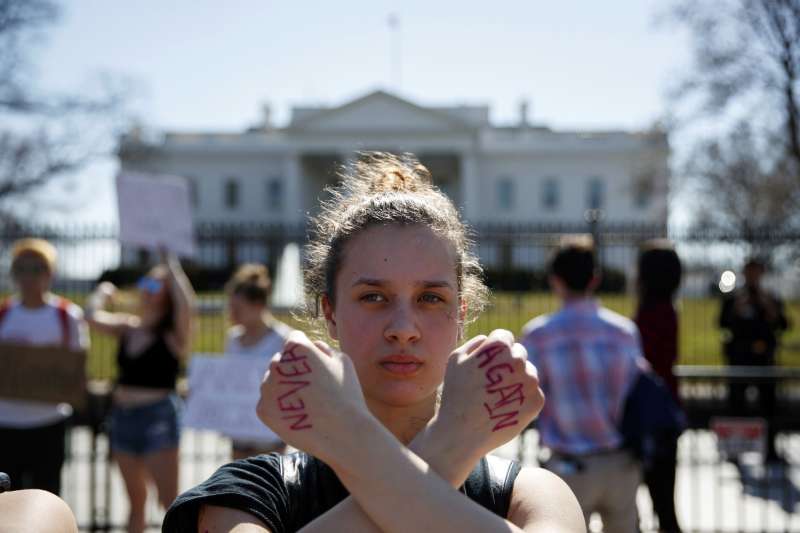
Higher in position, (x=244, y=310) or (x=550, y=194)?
(x=550, y=194)

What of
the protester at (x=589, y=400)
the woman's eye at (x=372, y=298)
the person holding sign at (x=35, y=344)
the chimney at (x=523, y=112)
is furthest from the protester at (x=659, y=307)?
the chimney at (x=523, y=112)

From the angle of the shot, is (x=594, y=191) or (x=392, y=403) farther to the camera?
(x=594, y=191)

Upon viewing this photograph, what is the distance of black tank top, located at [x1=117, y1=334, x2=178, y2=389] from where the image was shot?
5.40 m

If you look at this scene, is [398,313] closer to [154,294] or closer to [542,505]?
[542,505]

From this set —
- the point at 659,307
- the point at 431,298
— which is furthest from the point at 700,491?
the point at 431,298

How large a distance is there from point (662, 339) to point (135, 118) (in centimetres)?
2662

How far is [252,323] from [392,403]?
12.7ft

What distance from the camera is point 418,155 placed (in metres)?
61.9

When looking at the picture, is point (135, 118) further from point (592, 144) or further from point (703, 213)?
point (592, 144)

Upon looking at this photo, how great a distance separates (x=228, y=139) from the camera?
6306cm

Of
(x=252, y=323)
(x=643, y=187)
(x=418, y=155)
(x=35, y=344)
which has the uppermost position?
(x=418, y=155)

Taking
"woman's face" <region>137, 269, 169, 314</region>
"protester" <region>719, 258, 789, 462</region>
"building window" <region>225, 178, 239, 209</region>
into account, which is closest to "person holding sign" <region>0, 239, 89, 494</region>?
"woman's face" <region>137, 269, 169, 314</region>

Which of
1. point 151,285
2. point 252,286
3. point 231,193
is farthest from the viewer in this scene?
point 231,193

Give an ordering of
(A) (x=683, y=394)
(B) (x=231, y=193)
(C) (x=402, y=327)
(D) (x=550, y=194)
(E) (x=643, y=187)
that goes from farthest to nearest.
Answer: (B) (x=231, y=193) → (D) (x=550, y=194) → (E) (x=643, y=187) → (A) (x=683, y=394) → (C) (x=402, y=327)
